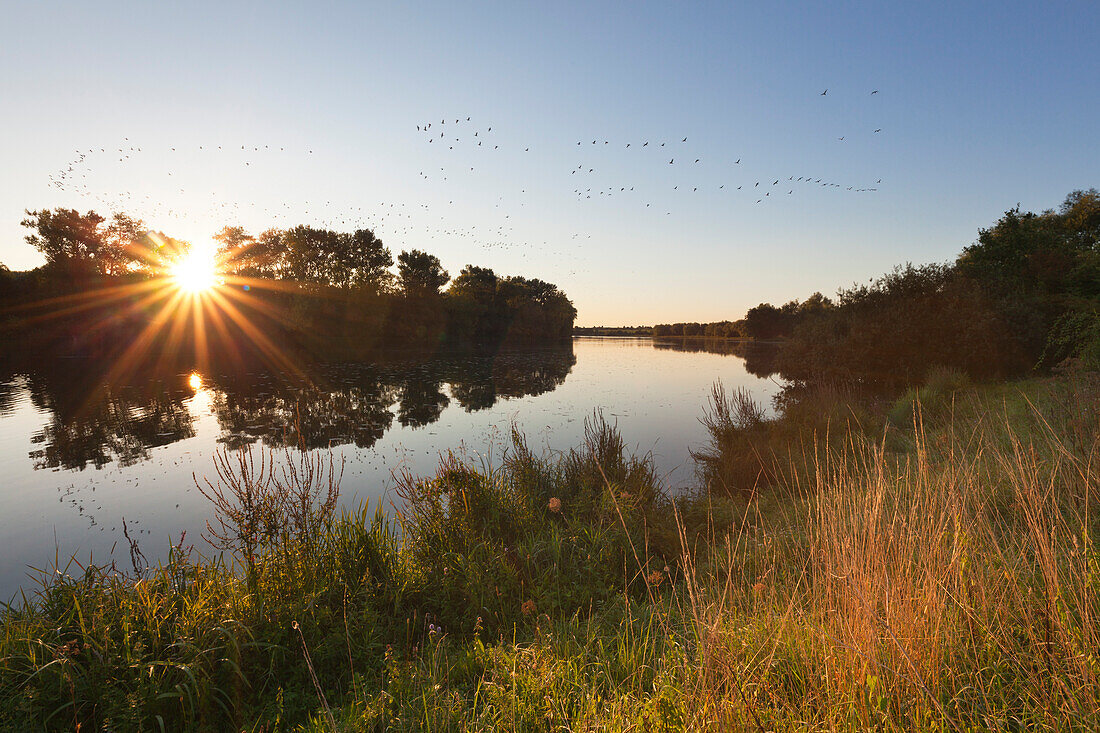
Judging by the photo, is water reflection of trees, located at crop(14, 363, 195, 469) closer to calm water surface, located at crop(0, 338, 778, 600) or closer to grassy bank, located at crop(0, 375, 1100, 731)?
calm water surface, located at crop(0, 338, 778, 600)

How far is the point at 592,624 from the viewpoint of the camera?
171 inches

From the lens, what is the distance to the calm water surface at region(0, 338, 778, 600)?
25.6 ft

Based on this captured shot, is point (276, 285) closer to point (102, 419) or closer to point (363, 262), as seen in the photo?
point (363, 262)

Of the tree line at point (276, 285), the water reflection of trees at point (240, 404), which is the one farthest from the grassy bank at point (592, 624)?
the tree line at point (276, 285)

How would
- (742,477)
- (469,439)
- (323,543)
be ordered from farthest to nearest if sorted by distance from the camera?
(469,439) < (742,477) < (323,543)

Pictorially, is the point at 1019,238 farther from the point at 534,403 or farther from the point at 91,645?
the point at 91,645

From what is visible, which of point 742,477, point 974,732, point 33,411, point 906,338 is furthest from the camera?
point 906,338

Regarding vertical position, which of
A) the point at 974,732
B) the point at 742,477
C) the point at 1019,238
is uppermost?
the point at 1019,238

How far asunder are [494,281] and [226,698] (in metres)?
90.4

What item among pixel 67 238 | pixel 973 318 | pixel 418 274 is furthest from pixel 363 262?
pixel 973 318

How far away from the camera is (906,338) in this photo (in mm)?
21188

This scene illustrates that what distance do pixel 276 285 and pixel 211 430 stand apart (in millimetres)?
49678

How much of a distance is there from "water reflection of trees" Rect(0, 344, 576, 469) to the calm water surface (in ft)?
0.28

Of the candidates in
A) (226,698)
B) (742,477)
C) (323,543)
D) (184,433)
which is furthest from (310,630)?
(184,433)
